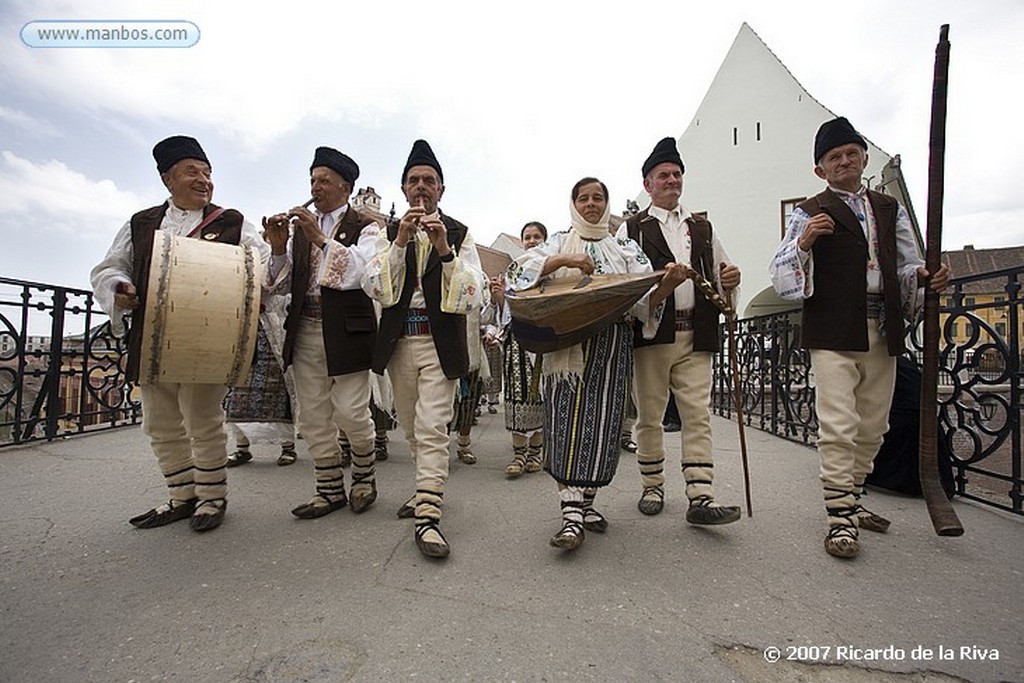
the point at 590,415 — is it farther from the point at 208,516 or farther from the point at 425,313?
the point at 208,516

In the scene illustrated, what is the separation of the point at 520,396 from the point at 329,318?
5.92 feet

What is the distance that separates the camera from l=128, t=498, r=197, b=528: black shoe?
9.05 ft

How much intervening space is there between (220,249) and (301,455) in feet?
8.57

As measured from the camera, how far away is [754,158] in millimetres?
16375

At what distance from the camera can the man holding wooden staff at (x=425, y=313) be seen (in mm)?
2605

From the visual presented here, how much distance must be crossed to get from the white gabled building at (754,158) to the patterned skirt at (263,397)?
14.0 meters

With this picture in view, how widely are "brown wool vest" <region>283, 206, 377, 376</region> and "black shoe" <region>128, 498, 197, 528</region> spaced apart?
904mm

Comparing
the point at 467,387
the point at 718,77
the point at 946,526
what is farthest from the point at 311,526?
the point at 718,77

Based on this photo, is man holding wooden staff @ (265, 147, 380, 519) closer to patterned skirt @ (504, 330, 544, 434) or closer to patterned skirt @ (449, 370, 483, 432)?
patterned skirt @ (449, 370, 483, 432)

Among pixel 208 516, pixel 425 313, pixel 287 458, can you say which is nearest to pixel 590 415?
pixel 425 313

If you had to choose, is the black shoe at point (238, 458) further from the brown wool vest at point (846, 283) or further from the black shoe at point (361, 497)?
the brown wool vest at point (846, 283)

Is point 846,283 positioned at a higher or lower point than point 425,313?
higher

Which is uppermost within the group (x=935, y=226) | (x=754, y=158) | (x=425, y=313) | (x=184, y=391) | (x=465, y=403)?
(x=754, y=158)

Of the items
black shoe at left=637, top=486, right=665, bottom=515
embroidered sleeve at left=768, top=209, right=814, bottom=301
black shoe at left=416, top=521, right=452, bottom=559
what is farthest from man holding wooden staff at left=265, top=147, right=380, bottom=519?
embroidered sleeve at left=768, top=209, right=814, bottom=301
